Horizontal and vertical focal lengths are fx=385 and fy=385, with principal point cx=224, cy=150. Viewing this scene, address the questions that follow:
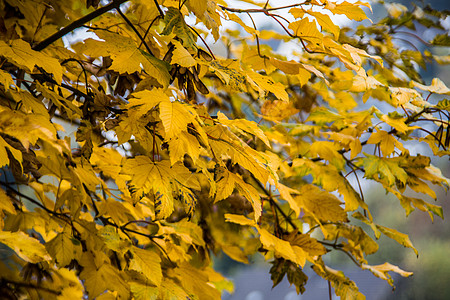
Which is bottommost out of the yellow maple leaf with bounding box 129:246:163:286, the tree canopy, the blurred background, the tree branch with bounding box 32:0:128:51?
the blurred background

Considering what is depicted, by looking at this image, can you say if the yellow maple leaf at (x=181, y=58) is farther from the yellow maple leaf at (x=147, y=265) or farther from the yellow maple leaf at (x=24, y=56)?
the yellow maple leaf at (x=147, y=265)

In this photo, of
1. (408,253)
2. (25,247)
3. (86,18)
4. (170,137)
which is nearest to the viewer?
(170,137)

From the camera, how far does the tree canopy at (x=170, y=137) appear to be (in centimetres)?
58

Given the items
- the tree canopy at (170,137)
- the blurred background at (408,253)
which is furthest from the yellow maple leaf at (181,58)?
the blurred background at (408,253)

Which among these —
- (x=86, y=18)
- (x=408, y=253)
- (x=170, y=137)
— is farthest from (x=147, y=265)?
(x=408, y=253)

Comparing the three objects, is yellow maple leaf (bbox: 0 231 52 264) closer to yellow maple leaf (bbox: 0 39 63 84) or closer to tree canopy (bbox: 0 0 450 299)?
tree canopy (bbox: 0 0 450 299)

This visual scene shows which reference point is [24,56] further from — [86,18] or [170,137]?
[170,137]

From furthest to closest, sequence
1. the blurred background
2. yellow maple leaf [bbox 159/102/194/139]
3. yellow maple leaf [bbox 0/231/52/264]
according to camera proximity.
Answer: the blurred background
yellow maple leaf [bbox 0/231/52/264]
yellow maple leaf [bbox 159/102/194/139]

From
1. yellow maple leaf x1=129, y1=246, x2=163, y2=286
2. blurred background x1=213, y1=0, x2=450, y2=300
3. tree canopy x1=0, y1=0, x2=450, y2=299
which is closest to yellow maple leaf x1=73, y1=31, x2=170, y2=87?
tree canopy x1=0, y1=0, x2=450, y2=299

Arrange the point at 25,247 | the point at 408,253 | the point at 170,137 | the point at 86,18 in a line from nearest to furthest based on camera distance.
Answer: the point at 170,137 → the point at 86,18 → the point at 25,247 → the point at 408,253

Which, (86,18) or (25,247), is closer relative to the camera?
(86,18)

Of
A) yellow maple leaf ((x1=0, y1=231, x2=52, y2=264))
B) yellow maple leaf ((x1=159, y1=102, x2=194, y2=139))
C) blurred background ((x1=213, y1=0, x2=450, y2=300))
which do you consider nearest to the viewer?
yellow maple leaf ((x1=159, y1=102, x2=194, y2=139))

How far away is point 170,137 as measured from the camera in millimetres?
494

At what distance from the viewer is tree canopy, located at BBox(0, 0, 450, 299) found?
1.91ft
